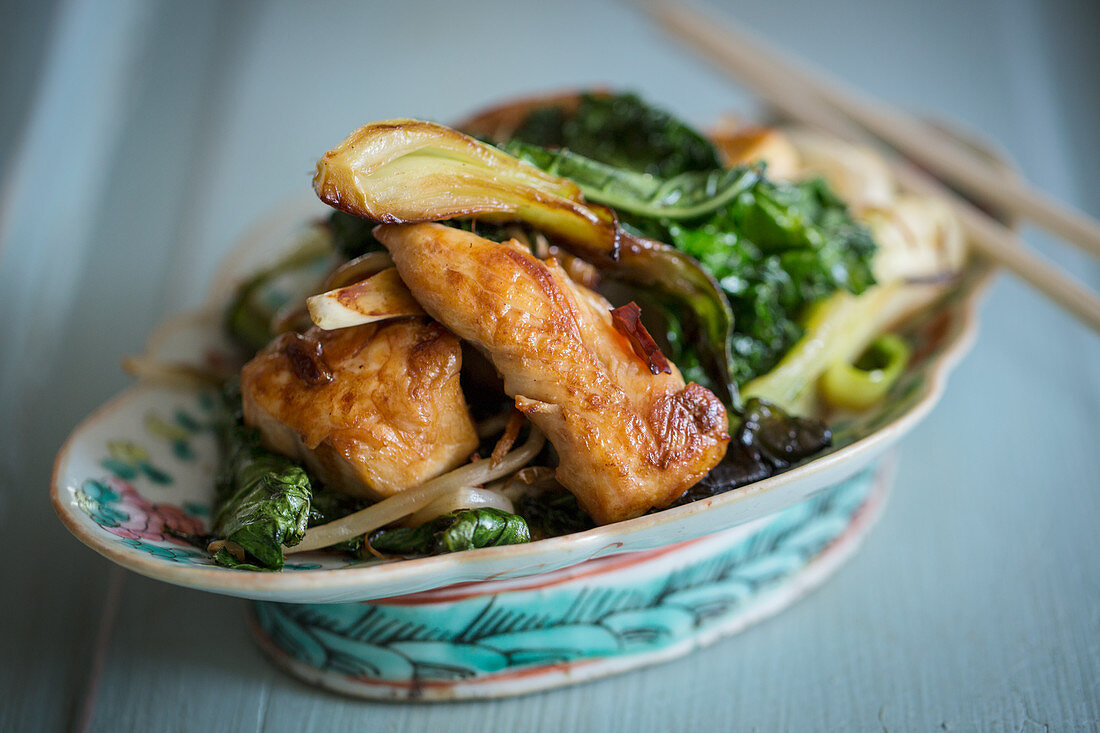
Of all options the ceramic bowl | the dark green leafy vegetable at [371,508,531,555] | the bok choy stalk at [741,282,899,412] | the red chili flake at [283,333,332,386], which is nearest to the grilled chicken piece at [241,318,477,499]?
the red chili flake at [283,333,332,386]

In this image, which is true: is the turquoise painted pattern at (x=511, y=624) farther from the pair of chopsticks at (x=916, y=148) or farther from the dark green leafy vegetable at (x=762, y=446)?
the pair of chopsticks at (x=916, y=148)

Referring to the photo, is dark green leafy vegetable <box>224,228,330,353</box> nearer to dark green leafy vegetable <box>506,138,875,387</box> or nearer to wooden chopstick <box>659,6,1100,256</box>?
dark green leafy vegetable <box>506,138,875,387</box>

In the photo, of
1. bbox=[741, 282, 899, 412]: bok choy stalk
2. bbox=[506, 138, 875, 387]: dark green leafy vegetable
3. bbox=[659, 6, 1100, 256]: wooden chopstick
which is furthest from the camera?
bbox=[659, 6, 1100, 256]: wooden chopstick

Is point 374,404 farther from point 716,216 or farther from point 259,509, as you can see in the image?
point 716,216

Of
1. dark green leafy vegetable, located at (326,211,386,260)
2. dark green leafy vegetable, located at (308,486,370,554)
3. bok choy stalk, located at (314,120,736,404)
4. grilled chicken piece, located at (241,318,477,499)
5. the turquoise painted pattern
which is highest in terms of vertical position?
bok choy stalk, located at (314,120,736,404)

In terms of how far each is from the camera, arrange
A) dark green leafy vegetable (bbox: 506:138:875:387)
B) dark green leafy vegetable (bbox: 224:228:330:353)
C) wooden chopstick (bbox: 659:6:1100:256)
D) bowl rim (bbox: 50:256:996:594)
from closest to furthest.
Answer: bowl rim (bbox: 50:256:996:594) → dark green leafy vegetable (bbox: 506:138:875:387) → dark green leafy vegetable (bbox: 224:228:330:353) → wooden chopstick (bbox: 659:6:1100:256)

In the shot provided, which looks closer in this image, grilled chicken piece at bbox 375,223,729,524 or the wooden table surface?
grilled chicken piece at bbox 375,223,729,524

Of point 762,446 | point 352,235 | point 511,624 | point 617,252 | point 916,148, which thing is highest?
point 916,148

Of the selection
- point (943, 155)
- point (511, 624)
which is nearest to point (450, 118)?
point (943, 155)
